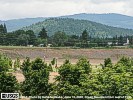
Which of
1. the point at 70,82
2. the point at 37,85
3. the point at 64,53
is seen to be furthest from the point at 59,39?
the point at 70,82

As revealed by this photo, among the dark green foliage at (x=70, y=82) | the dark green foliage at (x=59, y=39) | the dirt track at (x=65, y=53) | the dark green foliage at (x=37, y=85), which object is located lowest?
the dirt track at (x=65, y=53)

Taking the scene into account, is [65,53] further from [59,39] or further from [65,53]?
[59,39]

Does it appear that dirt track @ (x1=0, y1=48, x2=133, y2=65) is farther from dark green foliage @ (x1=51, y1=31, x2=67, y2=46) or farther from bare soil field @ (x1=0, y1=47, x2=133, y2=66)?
dark green foliage @ (x1=51, y1=31, x2=67, y2=46)

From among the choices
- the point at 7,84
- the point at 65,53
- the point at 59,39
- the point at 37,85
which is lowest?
the point at 65,53

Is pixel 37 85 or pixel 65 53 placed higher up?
pixel 37 85

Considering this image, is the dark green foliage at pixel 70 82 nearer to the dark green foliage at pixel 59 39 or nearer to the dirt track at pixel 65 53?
the dirt track at pixel 65 53

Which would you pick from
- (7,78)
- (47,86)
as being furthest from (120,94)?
(7,78)

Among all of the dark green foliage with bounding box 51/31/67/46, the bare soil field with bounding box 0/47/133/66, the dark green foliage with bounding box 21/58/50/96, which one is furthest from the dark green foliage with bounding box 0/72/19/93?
the dark green foliage with bounding box 51/31/67/46

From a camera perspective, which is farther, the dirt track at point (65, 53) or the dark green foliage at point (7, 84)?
the dirt track at point (65, 53)

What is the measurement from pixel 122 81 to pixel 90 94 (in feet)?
6.75

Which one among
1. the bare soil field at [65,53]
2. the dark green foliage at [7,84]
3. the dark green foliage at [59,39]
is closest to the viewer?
the dark green foliage at [7,84]

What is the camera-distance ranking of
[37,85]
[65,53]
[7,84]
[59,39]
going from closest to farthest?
[7,84] → [37,85] → [65,53] → [59,39]

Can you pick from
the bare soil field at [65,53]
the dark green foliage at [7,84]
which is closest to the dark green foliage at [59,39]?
the bare soil field at [65,53]

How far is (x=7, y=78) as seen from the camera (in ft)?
89.1
